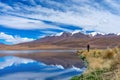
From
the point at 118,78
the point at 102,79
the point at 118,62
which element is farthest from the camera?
the point at 118,62

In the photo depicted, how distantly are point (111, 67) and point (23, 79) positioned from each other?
5.58 m

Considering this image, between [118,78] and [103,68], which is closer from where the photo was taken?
[118,78]

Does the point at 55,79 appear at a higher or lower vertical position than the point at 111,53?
lower

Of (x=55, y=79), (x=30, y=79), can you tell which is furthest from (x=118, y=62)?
(x=30, y=79)

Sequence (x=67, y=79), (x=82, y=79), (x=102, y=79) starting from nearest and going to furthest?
(x=102, y=79) → (x=82, y=79) → (x=67, y=79)

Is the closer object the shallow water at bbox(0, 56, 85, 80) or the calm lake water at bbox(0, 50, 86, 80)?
the shallow water at bbox(0, 56, 85, 80)

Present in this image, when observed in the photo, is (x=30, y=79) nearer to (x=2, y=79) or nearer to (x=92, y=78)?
(x=2, y=79)

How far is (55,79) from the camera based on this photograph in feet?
62.6

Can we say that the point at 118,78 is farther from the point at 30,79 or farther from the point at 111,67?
the point at 30,79

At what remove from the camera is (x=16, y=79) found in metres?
19.5

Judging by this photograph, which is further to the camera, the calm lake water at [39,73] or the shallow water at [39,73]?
the calm lake water at [39,73]

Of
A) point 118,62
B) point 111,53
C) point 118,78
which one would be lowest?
point 118,78

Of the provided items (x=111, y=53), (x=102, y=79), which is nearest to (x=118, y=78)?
(x=102, y=79)

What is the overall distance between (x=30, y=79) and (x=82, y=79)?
14.5 ft
